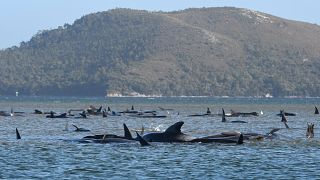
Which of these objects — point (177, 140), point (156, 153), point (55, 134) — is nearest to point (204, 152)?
point (156, 153)

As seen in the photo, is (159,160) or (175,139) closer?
(159,160)

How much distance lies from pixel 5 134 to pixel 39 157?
1778 cm

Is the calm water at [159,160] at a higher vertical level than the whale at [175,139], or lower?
lower

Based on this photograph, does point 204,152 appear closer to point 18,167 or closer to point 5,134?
point 18,167

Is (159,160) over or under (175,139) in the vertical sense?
under

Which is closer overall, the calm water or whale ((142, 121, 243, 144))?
the calm water

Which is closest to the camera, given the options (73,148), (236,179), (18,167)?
(236,179)

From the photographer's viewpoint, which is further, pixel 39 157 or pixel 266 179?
pixel 39 157

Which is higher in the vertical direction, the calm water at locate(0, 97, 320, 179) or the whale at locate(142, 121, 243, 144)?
the whale at locate(142, 121, 243, 144)

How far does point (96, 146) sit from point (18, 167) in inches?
337

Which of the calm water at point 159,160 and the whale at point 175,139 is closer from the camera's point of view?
the calm water at point 159,160

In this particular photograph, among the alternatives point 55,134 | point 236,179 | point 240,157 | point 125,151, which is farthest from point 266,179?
point 55,134

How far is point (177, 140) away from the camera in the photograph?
44656 millimetres

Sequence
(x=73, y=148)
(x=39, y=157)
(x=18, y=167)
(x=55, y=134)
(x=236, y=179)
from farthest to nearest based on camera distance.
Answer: (x=55, y=134)
(x=73, y=148)
(x=39, y=157)
(x=18, y=167)
(x=236, y=179)
